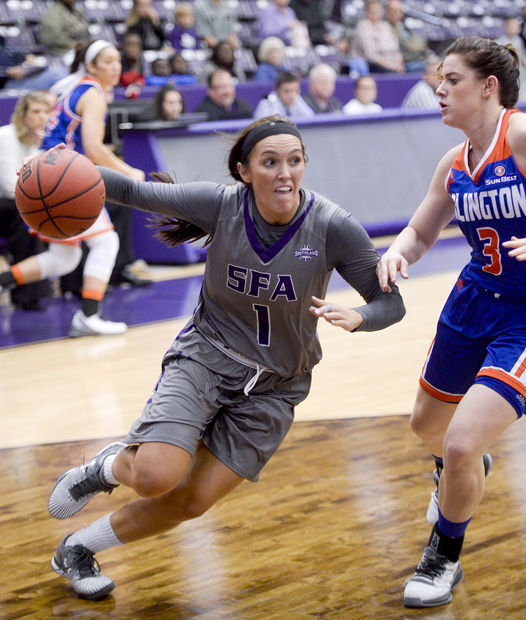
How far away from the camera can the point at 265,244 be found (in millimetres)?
3125

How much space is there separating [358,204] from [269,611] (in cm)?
771

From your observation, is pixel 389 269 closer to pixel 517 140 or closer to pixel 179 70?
pixel 517 140

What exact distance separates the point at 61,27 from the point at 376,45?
16.2ft

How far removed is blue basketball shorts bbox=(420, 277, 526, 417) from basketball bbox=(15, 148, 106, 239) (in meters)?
1.17

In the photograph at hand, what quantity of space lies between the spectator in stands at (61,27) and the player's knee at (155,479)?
9.12 meters

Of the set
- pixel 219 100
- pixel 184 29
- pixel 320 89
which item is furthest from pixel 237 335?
pixel 184 29

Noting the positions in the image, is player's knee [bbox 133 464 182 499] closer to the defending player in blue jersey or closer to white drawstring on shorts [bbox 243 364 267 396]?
white drawstring on shorts [bbox 243 364 267 396]

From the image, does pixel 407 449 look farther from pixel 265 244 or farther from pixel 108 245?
pixel 108 245

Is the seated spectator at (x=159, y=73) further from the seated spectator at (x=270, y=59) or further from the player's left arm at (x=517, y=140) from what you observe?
the player's left arm at (x=517, y=140)

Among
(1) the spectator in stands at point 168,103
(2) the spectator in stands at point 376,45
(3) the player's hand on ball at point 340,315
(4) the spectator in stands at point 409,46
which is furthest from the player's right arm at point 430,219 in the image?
(4) the spectator in stands at point 409,46

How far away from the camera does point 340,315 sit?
9.37 ft

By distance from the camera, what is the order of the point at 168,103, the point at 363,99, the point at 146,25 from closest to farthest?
the point at 168,103, the point at 363,99, the point at 146,25

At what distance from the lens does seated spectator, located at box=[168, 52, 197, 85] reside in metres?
11.7

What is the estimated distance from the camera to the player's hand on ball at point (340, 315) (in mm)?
2844
